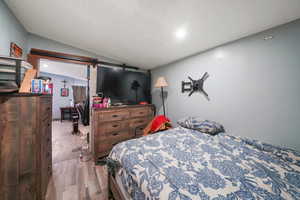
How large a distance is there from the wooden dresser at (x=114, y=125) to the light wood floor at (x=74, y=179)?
0.29m

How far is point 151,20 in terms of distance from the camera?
4.27 ft

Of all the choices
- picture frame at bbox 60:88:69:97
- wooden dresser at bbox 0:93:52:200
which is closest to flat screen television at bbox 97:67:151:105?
wooden dresser at bbox 0:93:52:200

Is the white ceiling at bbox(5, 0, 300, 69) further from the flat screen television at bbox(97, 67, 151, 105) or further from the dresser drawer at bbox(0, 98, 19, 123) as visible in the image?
the dresser drawer at bbox(0, 98, 19, 123)

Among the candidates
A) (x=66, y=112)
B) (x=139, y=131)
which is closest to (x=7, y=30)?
(x=139, y=131)

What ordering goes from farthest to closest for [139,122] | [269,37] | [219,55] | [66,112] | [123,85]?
[66,112] → [123,85] → [139,122] → [219,55] → [269,37]

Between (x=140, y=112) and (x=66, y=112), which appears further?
(x=66, y=112)

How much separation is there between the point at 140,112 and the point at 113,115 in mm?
671

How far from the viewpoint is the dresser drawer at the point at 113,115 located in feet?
6.52

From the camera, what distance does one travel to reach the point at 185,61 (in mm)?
2301

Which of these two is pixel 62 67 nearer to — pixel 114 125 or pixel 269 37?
pixel 114 125

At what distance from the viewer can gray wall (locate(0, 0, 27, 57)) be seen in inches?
44.1

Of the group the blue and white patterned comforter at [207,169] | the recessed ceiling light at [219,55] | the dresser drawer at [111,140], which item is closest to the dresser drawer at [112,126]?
the dresser drawer at [111,140]

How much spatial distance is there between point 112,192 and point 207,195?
1103 mm

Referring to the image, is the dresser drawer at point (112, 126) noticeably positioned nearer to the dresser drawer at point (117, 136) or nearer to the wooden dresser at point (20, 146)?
the dresser drawer at point (117, 136)
